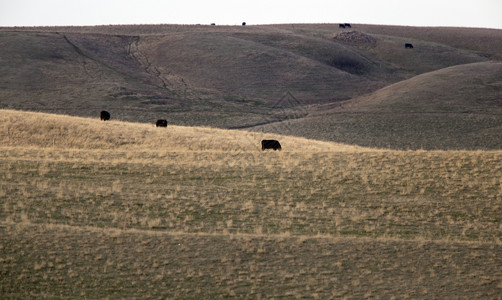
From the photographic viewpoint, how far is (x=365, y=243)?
1795 cm

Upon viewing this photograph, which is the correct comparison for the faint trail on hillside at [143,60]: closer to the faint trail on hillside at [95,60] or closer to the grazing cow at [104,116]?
the faint trail on hillside at [95,60]

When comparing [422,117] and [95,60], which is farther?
[95,60]

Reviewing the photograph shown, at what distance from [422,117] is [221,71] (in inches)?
1332

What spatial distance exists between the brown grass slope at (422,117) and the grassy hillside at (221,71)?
A: 39 cm

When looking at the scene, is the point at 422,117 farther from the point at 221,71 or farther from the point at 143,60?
the point at 143,60

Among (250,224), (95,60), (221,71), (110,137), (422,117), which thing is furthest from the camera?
(221,71)

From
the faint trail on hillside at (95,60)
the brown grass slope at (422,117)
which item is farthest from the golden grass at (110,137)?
the faint trail on hillside at (95,60)

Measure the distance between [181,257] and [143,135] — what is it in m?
24.2

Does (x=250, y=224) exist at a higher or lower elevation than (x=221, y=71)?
lower

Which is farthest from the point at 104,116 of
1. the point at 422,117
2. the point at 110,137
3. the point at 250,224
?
the point at 422,117

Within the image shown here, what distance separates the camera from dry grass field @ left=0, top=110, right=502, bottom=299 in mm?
15625

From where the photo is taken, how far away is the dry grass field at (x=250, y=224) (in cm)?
1562

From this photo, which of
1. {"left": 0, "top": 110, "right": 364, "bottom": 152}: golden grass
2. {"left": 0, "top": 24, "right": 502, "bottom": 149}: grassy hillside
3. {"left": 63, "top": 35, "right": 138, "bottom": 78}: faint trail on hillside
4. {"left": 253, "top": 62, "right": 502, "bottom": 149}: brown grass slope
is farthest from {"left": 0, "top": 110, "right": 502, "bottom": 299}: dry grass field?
{"left": 63, "top": 35, "right": 138, "bottom": 78}: faint trail on hillside

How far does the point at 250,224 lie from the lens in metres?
19.9
